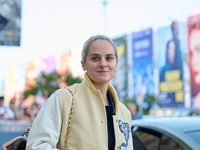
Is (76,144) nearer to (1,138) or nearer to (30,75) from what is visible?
(1,138)

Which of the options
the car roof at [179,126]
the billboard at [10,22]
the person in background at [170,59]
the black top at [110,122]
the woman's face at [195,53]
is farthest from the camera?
the person in background at [170,59]

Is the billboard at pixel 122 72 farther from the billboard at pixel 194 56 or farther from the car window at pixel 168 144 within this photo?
the car window at pixel 168 144

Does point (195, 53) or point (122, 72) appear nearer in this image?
point (195, 53)

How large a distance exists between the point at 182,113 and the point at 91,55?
19453mm

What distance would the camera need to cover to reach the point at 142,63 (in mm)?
63500

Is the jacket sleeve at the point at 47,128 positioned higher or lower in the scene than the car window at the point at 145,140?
higher

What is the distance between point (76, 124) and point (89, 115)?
0.29 ft

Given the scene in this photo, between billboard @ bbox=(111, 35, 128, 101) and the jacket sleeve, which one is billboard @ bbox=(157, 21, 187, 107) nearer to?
billboard @ bbox=(111, 35, 128, 101)

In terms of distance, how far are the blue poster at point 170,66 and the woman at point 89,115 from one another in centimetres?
5640

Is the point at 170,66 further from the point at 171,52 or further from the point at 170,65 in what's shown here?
the point at 171,52

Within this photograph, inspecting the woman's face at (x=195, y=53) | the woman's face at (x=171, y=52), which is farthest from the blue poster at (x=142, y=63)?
the woman's face at (x=195, y=53)

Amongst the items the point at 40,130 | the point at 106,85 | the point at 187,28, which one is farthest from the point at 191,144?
the point at 187,28

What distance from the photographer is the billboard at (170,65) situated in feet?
188

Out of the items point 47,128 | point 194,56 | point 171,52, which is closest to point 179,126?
point 47,128
